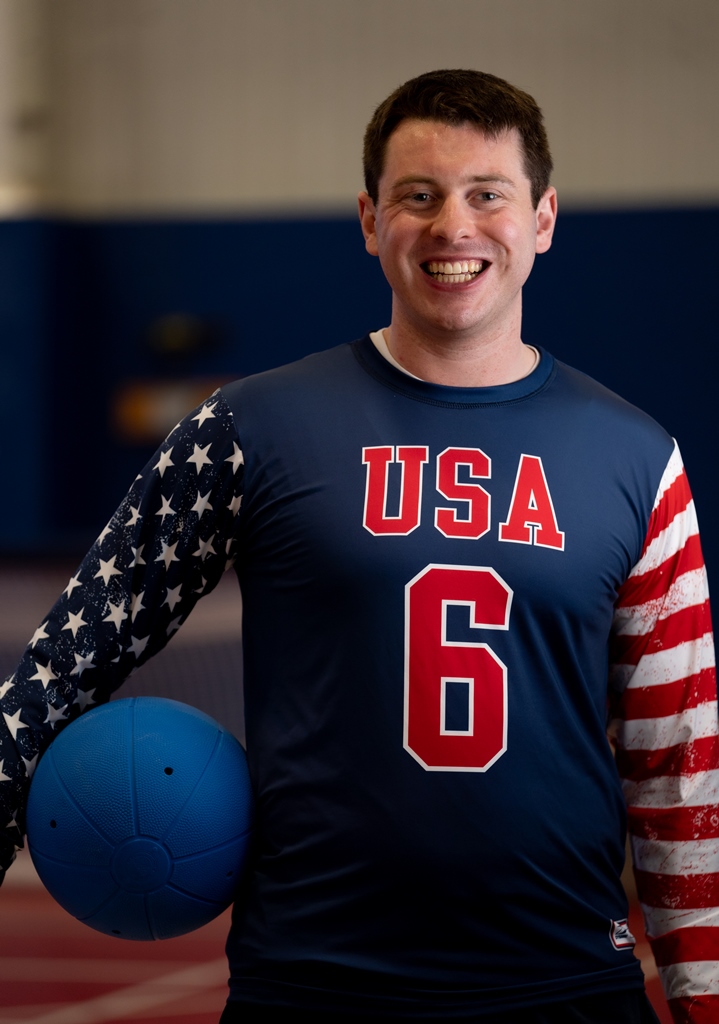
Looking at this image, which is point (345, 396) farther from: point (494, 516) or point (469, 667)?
point (469, 667)

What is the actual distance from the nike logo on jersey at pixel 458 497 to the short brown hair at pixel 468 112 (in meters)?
0.44

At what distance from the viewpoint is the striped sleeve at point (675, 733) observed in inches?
76.4

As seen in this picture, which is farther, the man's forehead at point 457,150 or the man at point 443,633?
the man's forehead at point 457,150

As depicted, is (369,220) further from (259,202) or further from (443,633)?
(259,202)

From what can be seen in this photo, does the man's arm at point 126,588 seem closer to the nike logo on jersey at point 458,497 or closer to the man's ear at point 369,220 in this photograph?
the nike logo on jersey at point 458,497

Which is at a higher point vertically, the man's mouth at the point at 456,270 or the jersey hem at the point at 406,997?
the man's mouth at the point at 456,270

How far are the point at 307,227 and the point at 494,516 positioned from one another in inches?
263

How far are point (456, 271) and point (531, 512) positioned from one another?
379mm

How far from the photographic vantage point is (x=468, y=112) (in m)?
1.89

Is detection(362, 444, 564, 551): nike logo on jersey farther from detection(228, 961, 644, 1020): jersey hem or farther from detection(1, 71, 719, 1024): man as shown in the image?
detection(228, 961, 644, 1020): jersey hem

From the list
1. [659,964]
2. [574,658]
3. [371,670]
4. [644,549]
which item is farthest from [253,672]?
[659,964]

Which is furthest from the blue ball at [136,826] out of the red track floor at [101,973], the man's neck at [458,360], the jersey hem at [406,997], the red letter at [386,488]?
the red track floor at [101,973]

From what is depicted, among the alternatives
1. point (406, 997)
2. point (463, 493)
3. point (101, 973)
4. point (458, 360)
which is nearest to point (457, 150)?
point (458, 360)

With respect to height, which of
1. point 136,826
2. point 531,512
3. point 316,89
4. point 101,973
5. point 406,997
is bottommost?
point 101,973
